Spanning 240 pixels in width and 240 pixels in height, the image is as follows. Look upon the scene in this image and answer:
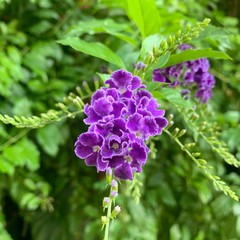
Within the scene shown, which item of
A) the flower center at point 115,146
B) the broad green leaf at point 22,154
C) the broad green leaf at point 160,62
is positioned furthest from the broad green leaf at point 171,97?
the broad green leaf at point 22,154

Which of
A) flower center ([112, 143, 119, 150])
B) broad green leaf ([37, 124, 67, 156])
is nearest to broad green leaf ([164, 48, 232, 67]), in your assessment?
flower center ([112, 143, 119, 150])

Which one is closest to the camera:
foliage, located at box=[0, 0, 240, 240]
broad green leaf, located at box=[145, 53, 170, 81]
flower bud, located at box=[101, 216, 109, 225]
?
flower bud, located at box=[101, 216, 109, 225]

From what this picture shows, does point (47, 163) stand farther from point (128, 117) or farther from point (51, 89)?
point (128, 117)

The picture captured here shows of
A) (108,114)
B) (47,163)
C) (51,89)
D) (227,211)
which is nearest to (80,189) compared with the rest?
(47,163)

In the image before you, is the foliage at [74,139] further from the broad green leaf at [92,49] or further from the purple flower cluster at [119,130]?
the purple flower cluster at [119,130]

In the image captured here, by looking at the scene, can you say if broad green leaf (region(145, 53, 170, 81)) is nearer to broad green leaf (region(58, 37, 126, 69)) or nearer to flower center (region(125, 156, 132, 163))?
broad green leaf (region(58, 37, 126, 69))

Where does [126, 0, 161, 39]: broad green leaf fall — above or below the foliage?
above

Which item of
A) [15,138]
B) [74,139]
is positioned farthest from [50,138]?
[74,139]
